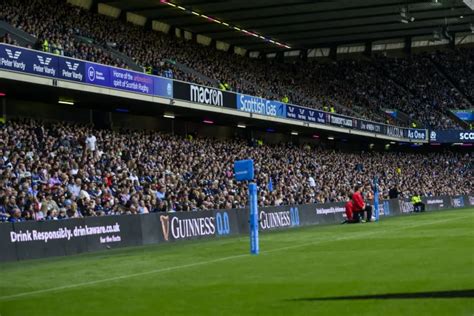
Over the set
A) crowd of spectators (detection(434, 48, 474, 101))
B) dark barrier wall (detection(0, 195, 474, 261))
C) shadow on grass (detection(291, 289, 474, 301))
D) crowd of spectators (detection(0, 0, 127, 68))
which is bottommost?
shadow on grass (detection(291, 289, 474, 301))

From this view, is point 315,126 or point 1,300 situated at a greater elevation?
point 315,126

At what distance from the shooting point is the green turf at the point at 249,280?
35.8ft

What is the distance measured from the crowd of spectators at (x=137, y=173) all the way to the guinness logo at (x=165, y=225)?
1.10m

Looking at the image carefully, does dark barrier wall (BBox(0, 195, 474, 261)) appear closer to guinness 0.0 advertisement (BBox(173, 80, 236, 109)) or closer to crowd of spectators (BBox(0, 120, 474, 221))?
crowd of spectators (BBox(0, 120, 474, 221))

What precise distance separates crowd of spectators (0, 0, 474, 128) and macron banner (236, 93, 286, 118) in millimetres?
2250

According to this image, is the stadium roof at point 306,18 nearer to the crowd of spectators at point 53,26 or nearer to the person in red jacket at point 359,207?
the crowd of spectators at point 53,26

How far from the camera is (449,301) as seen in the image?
1062 cm

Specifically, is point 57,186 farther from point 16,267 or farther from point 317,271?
point 317,271

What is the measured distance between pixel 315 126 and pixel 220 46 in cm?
1168

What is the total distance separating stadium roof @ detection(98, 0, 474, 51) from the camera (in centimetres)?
5116

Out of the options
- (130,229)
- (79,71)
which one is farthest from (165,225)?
(79,71)

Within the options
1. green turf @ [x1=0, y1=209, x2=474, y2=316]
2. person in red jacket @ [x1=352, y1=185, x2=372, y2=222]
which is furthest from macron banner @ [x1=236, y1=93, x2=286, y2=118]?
green turf @ [x1=0, y1=209, x2=474, y2=316]

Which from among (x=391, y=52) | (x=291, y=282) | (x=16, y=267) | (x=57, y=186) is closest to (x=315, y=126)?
(x=391, y=52)

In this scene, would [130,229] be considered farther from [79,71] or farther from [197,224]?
[79,71]
